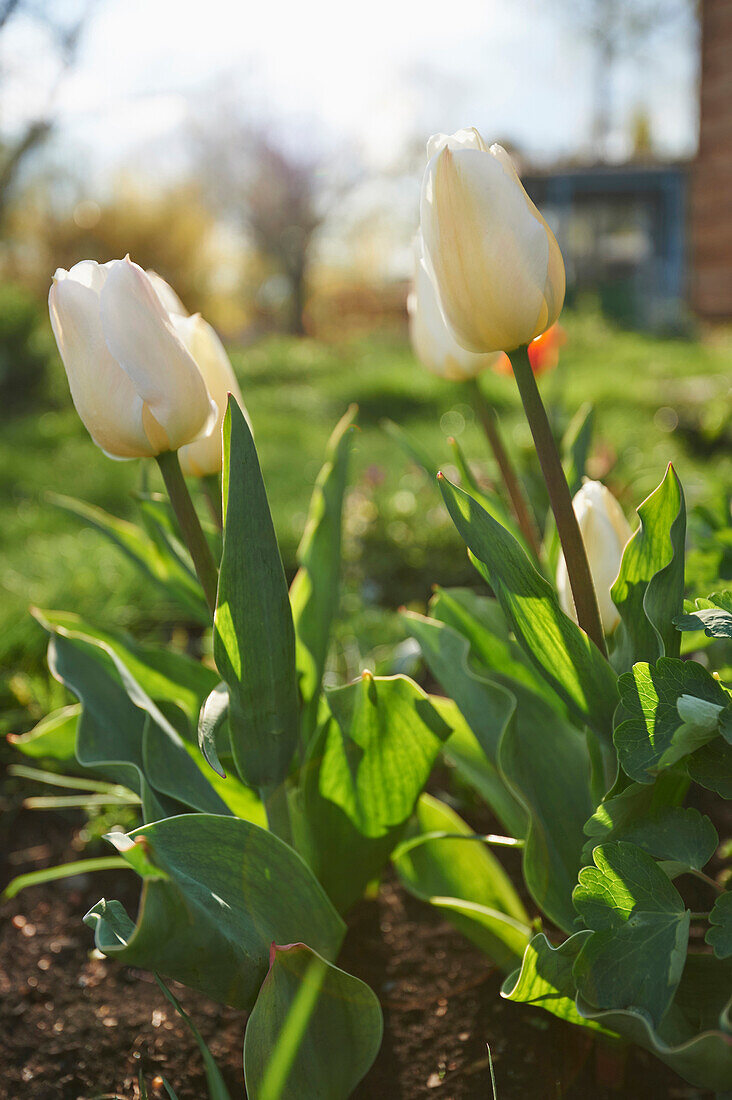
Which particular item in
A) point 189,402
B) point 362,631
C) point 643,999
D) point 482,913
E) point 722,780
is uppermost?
point 189,402

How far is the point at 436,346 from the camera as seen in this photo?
1041 mm

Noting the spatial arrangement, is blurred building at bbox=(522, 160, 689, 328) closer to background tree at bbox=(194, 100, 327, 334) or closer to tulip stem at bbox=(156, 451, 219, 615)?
background tree at bbox=(194, 100, 327, 334)

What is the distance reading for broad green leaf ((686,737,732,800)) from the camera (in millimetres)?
Answer: 698

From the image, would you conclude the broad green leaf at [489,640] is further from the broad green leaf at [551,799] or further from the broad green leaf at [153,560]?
the broad green leaf at [153,560]

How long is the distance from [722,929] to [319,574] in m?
0.54

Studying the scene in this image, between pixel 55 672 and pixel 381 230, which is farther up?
pixel 55 672

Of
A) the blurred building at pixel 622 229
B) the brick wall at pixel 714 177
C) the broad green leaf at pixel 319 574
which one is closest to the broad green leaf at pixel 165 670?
the broad green leaf at pixel 319 574

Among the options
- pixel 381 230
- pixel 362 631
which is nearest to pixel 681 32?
pixel 381 230

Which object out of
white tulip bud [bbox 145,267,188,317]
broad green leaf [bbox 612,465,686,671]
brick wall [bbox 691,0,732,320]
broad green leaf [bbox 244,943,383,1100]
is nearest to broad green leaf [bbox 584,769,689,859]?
broad green leaf [bbox 612,465,686,671]

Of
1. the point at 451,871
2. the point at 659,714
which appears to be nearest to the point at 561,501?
the point at 659,714

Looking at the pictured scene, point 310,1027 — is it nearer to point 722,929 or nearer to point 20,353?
point 722,929

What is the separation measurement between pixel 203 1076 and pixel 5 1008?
1.00ft

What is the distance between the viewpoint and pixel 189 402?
30.1 inches

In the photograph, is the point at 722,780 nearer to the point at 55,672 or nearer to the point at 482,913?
the point at 482,913
